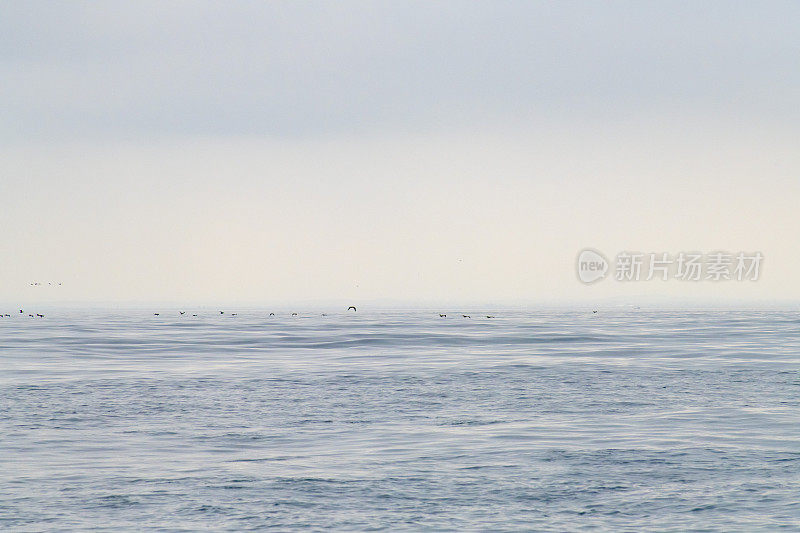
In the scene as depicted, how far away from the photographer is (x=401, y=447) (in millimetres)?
17922

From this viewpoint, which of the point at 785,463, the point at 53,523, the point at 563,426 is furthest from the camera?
the point at 563,426

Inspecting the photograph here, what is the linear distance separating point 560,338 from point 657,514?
47.3 m

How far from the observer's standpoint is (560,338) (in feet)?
195

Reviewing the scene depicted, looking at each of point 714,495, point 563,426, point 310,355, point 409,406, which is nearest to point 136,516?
point 714,495

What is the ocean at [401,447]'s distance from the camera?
1278 centimetres

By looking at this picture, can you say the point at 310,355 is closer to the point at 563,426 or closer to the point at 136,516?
the point at 563,426

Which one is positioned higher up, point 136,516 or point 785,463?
point 785,463

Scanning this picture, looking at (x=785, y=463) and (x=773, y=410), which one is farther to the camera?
(x=773, y=410)

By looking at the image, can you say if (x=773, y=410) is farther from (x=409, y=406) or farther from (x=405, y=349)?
(x=405, y=349)

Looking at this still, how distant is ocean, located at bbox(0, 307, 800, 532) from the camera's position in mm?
12781

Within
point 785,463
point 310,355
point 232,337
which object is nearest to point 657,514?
point 785,463

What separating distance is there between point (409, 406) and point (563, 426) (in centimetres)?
509

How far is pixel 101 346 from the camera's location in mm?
50688

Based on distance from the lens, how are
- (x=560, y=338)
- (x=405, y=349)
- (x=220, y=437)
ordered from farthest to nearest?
(x=560, y=338) < (x=405, y=349) < (x=220, y=437)
